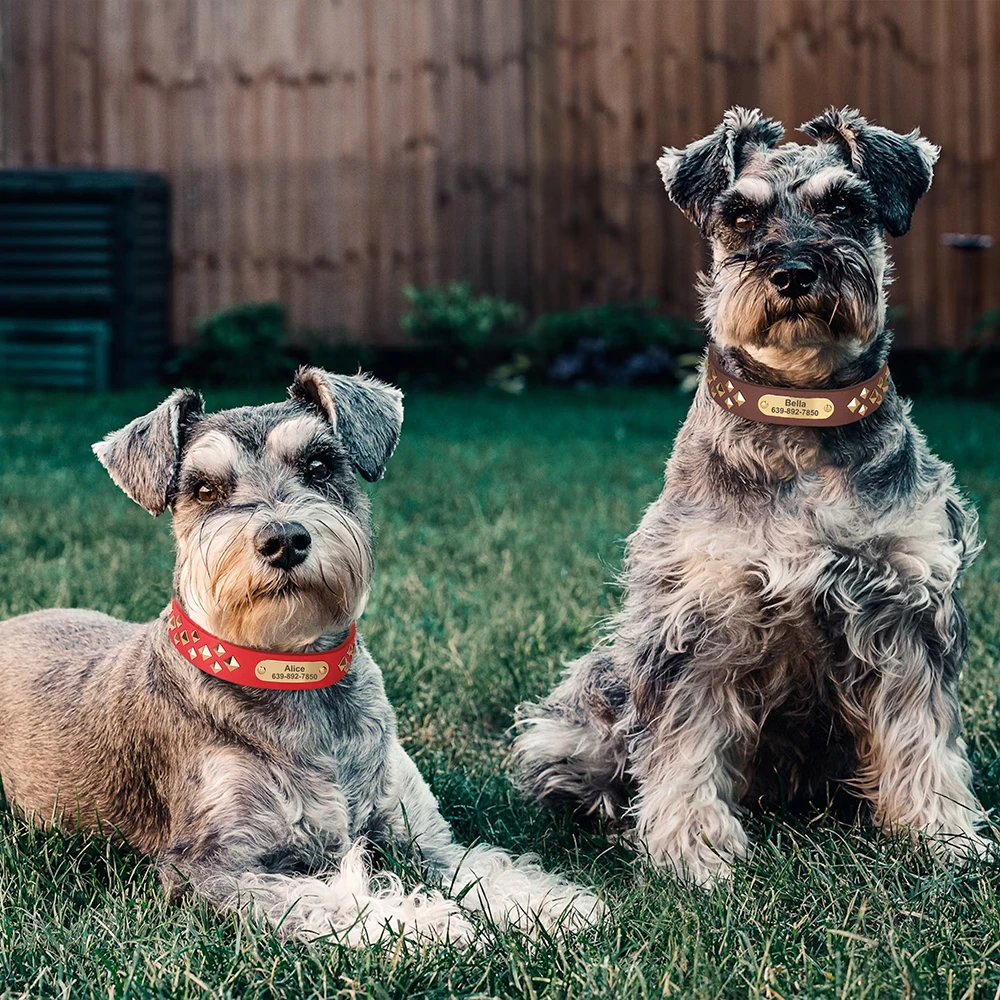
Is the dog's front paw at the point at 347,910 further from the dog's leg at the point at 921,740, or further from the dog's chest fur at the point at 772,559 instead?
the dog's leg at the point at 921,740

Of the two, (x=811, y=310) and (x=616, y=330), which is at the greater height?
(x=616, y=330)

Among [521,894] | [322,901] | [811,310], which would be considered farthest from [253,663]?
[811,310]

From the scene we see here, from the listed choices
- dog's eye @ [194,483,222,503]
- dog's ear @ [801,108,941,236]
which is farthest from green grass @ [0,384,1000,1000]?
dog's ear @ [801,108,941,236]

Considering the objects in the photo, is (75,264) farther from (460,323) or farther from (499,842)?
(499,842)

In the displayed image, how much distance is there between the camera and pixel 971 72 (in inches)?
468

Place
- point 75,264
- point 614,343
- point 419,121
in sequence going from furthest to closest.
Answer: point 419,121
point 75,264
point 614,343

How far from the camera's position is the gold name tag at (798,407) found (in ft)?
10.6

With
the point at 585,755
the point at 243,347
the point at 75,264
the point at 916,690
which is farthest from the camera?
the point at 75,264

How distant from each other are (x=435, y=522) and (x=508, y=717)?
2.88m

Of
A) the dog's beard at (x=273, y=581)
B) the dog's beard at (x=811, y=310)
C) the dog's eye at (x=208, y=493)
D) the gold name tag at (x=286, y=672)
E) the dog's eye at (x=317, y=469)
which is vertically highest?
the dog's beard at (x=811, y=310)

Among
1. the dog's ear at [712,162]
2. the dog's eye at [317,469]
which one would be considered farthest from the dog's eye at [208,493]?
the dog's ear at [712,162]

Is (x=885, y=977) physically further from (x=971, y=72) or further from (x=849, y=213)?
(x=971, y=72)

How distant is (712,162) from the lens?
3.55 metres

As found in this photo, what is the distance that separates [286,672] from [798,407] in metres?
1.36
